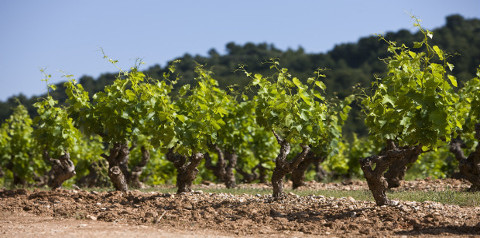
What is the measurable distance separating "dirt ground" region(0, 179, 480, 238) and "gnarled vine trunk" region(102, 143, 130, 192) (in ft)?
4.28

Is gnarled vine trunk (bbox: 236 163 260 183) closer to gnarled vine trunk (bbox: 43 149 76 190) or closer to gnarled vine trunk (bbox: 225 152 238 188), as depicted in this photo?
gnarled vine trunk (bbox: 225 152 238 188)

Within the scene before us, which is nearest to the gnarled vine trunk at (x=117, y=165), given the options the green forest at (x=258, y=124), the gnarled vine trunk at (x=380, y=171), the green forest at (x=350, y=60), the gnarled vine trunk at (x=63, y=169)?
the green forest at (x=258, y=124)

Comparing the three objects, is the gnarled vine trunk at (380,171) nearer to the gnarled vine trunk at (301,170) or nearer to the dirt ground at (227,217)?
the dirt ground at (227,217)

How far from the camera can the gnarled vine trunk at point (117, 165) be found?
34.4 feet

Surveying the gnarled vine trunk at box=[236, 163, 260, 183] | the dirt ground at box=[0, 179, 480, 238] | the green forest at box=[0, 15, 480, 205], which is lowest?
the dirt ground at box=[0, 179, 480, 238]

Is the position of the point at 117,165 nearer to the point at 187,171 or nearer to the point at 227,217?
the point at 187,171

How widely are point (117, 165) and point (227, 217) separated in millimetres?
4367

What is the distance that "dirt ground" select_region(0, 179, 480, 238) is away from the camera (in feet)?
20.7

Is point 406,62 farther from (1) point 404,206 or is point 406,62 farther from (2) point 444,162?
(2) point 444,162

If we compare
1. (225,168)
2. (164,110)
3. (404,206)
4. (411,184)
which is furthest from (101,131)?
(411,184)

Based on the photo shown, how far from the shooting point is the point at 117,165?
1091 centimetres

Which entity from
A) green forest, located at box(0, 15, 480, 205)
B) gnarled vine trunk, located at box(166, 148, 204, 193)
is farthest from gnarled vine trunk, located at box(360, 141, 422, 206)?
gnarled vine trunk, located at box(166, 148, 204, 193)

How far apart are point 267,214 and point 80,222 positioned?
2573 mm

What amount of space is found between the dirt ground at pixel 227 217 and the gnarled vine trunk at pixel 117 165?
4.28ft
